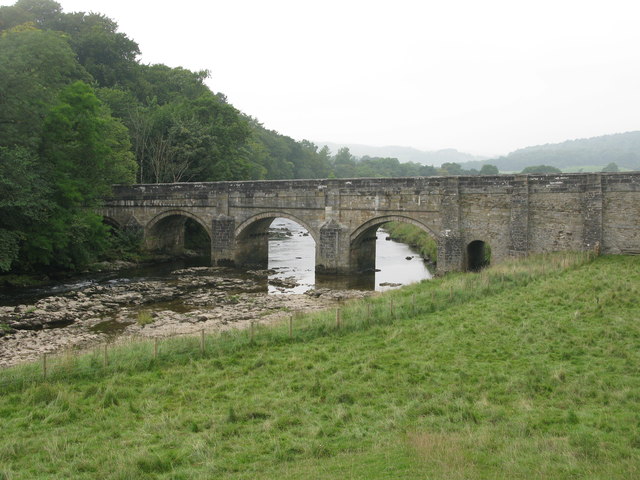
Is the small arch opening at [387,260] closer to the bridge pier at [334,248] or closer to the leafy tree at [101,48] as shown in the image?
the bridge pier at [334,248]

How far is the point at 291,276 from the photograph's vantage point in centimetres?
3341

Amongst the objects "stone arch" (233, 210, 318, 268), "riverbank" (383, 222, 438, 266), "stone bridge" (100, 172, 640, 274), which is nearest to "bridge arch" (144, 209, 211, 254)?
"stone bridge" (100, 172, 640, 274)

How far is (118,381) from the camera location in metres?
12.5

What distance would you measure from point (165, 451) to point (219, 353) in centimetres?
576

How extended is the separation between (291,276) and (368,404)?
74.3 feet

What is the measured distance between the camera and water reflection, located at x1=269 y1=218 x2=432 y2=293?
98.8 feet

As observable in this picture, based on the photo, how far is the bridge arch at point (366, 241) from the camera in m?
30.3

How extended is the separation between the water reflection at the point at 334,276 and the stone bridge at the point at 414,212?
1354 millimetres

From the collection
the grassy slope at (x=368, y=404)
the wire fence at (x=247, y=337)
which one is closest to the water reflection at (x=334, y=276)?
the wire fence at (x=247, y=337)

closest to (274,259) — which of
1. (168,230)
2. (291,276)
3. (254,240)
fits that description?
(254,240)

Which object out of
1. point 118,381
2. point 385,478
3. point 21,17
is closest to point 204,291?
point 118,381

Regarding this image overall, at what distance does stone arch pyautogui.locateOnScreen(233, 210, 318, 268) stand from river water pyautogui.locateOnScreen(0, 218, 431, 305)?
1170 mm

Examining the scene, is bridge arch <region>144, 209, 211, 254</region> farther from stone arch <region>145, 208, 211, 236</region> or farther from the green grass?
the green grass

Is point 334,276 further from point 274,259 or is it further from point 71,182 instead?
point 71,182
